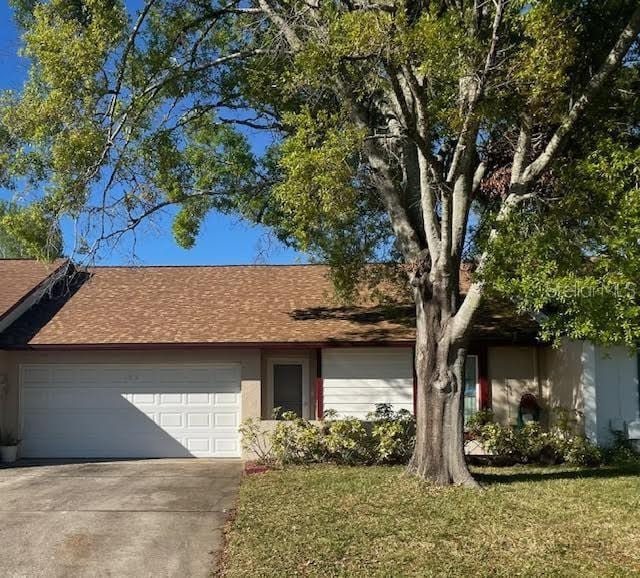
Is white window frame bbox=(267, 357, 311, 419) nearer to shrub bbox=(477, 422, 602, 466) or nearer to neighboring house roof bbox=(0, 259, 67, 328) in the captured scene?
shrub bbox=(477, 422, 602, 466)

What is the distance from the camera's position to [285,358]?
16734 millimetres

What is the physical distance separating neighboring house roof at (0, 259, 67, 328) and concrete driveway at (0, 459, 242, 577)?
425cm

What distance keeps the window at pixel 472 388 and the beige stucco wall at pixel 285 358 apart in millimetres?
3369

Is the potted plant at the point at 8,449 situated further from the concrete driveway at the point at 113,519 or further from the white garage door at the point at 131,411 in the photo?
the concrete driveway at the point at 113,519

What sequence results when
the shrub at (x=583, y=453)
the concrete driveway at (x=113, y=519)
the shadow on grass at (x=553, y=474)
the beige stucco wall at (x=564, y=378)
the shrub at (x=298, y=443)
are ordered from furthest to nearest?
the beige stucco wall at (x=564, y=378) → the shrub at (x=298, y=443) → the shrub at (x=583, y=453) → the shadow on grass at (x=553, y=474) → the concrete driveway at (x=113, y=519)

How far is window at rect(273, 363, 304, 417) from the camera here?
16.6 meters

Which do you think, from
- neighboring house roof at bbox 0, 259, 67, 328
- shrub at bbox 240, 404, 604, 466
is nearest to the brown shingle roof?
neighboring house roof at bbox 0, 259, 67, 328

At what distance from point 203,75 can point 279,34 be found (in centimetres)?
274

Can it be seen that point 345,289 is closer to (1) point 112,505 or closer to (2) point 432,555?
(1) point 112,505

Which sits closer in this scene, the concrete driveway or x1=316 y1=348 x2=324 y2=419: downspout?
the concrete driveway

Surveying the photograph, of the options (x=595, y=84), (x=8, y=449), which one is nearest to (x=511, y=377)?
(x=595, y=84)

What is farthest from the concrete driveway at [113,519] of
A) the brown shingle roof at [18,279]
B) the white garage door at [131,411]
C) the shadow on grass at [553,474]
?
the brown shingle roof at [18,279]

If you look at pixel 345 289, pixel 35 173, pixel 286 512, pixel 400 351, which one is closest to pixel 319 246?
pixel 345 289

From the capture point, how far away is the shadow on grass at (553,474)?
38.5ft
